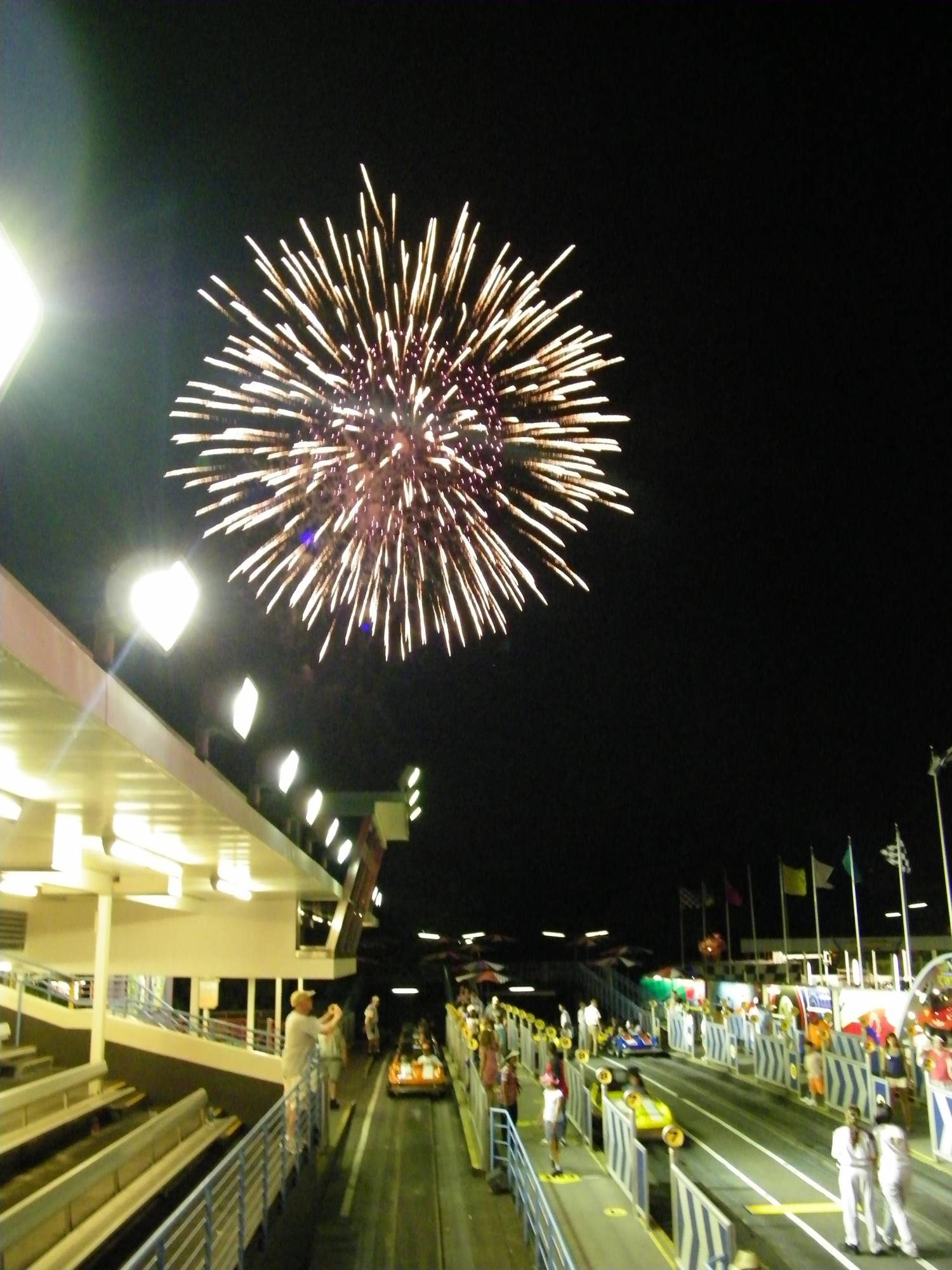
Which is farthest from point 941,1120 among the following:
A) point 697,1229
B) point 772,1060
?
point 772,1060

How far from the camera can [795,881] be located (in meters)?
40.3

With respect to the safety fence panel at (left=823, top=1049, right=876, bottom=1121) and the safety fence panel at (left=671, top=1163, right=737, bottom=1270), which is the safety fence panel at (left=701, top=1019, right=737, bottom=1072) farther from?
the safety fence panel at (left=671, top=1163, right=737, bottom=1270)

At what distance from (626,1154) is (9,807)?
26.4ft

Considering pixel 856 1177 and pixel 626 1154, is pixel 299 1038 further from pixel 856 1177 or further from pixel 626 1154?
pixel 856 1177

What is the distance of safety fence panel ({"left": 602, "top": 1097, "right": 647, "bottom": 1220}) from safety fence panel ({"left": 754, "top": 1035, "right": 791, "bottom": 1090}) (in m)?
7.49

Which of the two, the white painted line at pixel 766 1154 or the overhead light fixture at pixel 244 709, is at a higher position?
the overhead light fixture at pixel 244 709

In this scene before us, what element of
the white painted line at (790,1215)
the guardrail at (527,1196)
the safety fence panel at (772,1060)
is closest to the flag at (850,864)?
the safety fence panel at (772,1060)

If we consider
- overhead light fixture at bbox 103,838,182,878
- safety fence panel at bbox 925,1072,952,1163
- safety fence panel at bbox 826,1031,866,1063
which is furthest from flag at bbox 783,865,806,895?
overhead light fixture at bbox 103,838,182,878

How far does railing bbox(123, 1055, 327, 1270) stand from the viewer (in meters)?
6.27

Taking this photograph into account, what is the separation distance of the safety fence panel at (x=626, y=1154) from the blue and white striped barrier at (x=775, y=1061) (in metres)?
7.29

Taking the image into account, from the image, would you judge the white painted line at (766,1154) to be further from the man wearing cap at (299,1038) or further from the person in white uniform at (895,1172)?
the man wearing cap at (299,1038)

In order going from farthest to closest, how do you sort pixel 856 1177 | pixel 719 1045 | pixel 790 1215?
pixel 719 1045
pixel 790 1215
pixel 856 1177

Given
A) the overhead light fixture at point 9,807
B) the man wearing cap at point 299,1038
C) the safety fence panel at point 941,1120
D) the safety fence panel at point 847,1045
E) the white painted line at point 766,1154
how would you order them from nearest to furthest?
the overhead light fixture at point 9,807, the white painted line at point 766,1154, the man wearing cap at point 299,1038, the safety fence panel at point 941,1120, the safety fence panel at point 847,1045

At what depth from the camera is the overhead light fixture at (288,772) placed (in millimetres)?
17656
